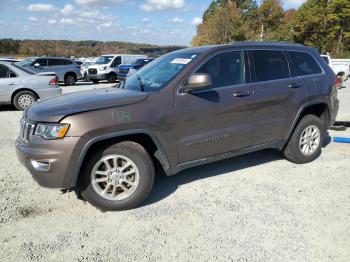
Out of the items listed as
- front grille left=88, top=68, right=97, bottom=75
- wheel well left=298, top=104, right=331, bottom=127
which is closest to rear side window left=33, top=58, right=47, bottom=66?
front grille left=88, top=68, right=97, bottom=75

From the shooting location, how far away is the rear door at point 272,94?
4258mm

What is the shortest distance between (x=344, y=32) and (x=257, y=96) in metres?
46.4

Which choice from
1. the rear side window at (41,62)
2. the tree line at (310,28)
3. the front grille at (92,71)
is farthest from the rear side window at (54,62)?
the tree line at (310,28)

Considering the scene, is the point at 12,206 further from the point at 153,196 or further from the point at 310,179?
the point at 310,179

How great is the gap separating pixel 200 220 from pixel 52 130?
178cm

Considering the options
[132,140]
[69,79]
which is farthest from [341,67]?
[132,140]

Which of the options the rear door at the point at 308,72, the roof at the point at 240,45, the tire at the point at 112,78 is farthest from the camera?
the tire at the point at 112,78

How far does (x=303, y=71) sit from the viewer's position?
4.80 meters

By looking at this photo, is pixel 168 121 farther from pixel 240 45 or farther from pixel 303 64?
pixel 303 64

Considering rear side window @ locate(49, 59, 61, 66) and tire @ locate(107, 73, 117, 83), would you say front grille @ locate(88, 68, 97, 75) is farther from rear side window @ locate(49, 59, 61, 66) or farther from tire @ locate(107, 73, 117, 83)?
rear side window @ locate(49, 59, 61, 66)

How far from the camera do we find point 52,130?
3230mm

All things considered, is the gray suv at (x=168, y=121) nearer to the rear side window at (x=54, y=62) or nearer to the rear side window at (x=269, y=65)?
the rear side window at (x=269, y=65)

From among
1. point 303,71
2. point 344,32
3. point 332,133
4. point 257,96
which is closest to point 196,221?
point 257,96

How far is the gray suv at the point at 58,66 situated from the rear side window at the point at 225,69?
14.9 metres
